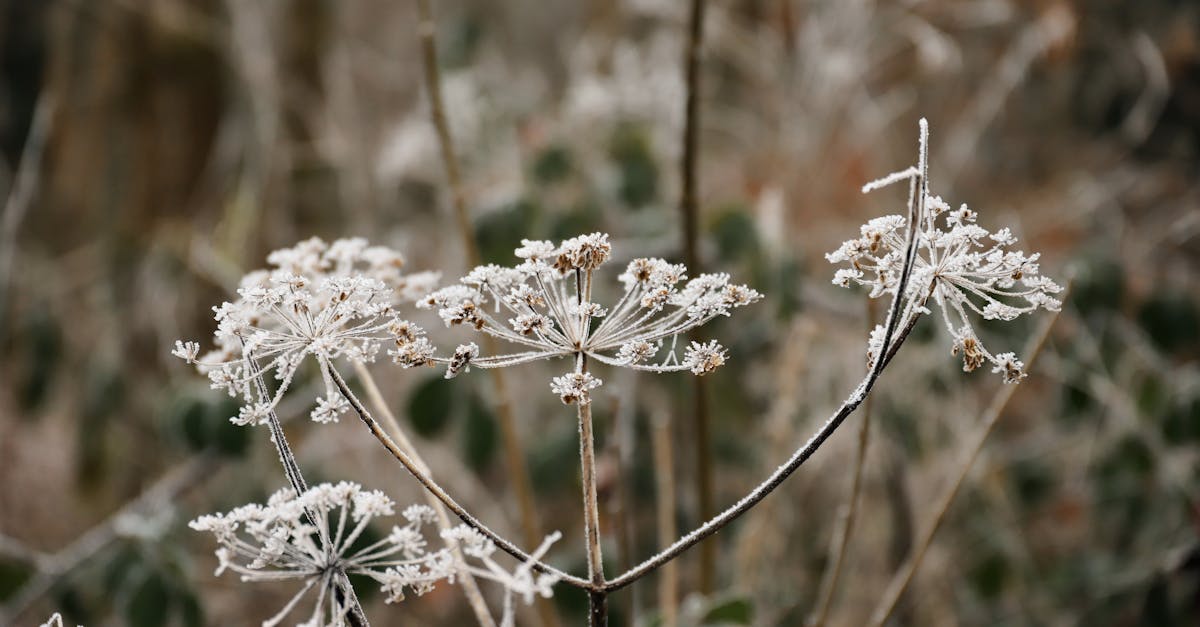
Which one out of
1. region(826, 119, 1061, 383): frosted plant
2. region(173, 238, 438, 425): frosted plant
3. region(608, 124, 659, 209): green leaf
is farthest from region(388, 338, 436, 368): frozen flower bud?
region(608, 124, 659, 209): green leaf

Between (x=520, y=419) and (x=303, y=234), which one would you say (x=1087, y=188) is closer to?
(x=520, y=419)

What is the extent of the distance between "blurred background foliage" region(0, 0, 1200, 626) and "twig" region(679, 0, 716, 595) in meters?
0.05

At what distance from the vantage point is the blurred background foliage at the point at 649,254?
2.37 feet

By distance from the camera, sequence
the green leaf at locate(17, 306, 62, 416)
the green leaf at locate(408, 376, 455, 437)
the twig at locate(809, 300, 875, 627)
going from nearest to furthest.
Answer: the twig at locate(809, 300, 875, 627)
the green leaf at locate(408, 376, 455, 437)
the green leaf at locate(17, 306, 62, 416)

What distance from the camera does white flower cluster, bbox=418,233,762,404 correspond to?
0.88 ft

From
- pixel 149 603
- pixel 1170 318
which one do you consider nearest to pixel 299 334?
pixel 149 603

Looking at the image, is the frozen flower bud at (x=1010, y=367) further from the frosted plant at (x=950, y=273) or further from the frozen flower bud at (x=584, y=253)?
the frozen flower bud at (x=584, y=253)

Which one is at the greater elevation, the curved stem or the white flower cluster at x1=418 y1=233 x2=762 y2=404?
the white flower cluster at x1=418 y1=233 x2=762 y2=404

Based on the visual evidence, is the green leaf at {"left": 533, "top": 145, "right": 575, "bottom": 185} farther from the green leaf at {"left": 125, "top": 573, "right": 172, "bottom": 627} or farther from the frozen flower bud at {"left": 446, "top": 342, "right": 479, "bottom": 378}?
the frozen flower bud at {"left": 446, "top": 342, "right": 479, "bottom": 378}

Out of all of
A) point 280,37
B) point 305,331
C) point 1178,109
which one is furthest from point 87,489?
point 1178,109

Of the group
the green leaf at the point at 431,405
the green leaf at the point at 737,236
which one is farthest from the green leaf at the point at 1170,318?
the green leaf at the point at 431,405

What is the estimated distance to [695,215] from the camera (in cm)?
51

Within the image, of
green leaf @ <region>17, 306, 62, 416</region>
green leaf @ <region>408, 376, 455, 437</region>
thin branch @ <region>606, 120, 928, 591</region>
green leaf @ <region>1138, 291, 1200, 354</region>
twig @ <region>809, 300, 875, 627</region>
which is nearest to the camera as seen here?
thin branch @ <region>606, 120, 928, 591</region>

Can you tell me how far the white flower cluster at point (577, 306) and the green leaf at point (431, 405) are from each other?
403 millimetres
